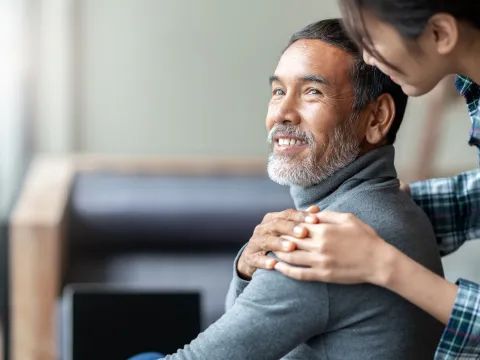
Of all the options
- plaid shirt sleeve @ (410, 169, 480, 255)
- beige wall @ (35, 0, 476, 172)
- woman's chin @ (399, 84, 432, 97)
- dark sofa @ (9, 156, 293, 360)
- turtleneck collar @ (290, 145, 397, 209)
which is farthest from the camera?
beige wall @ (35, 0, 476, 172)

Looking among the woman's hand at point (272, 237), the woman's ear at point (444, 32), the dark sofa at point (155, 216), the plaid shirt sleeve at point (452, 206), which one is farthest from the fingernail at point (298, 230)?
the dark sofa at point (155, 216)

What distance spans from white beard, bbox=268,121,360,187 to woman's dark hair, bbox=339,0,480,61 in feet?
0.79

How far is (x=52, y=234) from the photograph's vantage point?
8.45 feet

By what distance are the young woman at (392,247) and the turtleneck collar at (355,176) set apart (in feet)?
0.50

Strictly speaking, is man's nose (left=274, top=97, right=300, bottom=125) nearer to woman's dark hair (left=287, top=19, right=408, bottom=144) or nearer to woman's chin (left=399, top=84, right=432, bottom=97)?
woman's dark hair (left=287, top=19, right=408, bottom=144)

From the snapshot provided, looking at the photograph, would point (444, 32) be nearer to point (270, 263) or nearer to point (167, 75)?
point (270, 263)

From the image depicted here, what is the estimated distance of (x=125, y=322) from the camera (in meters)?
2.38

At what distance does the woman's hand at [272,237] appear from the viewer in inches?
48.1

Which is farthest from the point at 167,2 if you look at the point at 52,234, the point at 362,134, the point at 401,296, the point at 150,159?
the point at 401,296

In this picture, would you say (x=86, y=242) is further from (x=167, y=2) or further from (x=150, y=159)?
(x=167, y=2)

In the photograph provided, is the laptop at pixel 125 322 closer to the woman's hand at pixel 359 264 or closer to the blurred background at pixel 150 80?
the woman's hand at pixel 359 264

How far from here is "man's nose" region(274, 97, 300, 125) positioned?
1371mm

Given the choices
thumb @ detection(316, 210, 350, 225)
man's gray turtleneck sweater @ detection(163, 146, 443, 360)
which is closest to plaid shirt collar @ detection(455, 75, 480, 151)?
man's gray turtleneck sweater @ detection(163, 146, 443, 360)

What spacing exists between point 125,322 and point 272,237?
1241 millimetres
